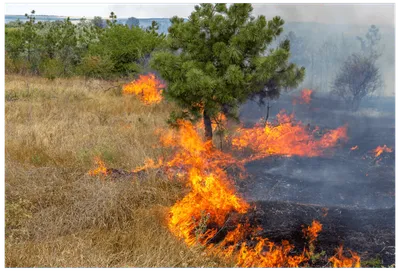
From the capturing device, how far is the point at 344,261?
490 cm

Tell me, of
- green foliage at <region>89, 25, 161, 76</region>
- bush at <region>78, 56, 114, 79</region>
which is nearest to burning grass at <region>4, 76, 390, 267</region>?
bush at <region>78, 56, 114, 79</region>

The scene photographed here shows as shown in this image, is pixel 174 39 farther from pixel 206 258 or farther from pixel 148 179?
pixel 206 258

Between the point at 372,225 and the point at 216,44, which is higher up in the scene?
the point at 216,44

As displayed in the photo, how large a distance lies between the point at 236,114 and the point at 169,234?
350 centimetres

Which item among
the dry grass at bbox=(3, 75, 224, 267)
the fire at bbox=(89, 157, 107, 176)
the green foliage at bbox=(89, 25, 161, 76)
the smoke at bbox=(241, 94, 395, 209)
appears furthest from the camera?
the green foliage at bbox=(89, 25, 161, 76)

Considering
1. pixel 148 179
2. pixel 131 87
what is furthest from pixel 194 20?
pixel 131 87

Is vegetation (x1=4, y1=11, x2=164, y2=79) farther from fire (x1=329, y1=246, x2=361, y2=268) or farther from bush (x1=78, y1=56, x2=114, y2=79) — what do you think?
fire (x1=329, y1=246, x2=361, y2=268)

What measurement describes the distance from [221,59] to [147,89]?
751 cm

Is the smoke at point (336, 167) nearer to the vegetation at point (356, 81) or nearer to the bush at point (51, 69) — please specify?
the vegetation at point (356, 81)

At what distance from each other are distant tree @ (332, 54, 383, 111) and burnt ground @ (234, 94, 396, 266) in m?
0.31

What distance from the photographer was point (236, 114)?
7.79 metres

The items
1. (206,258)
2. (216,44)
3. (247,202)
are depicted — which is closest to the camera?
(206,258)

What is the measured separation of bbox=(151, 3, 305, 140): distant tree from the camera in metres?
6.71

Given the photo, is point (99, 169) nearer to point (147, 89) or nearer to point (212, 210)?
point (212, 210)
